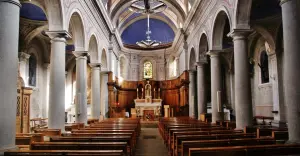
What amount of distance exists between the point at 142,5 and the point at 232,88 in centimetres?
1208

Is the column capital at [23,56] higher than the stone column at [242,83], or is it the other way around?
the column capital at [23,56]

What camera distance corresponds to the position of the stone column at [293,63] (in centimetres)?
677

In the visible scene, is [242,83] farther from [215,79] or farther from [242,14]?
[215,79]

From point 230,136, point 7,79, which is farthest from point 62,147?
point 230,136

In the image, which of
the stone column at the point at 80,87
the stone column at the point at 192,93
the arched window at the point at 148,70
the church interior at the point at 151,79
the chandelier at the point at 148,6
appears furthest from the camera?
the arched window at the point at 148,70

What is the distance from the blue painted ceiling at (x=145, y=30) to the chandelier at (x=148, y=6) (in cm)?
500

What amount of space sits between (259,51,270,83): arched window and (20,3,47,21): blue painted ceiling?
49.0 ft

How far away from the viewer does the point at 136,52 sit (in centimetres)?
3147

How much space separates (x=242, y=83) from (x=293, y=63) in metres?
3.84

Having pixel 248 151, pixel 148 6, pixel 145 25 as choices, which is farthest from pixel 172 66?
pixel 248 151

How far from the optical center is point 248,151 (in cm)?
468

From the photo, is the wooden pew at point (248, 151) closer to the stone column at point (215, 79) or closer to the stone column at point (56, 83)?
the stone column at point (56, 83)

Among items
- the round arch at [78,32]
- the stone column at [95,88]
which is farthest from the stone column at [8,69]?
the stone column at [95,88]

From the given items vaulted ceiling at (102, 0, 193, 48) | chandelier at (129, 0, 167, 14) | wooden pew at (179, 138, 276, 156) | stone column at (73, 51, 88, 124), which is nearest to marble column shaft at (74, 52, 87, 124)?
stone column at (73, 51, 88, 124)
